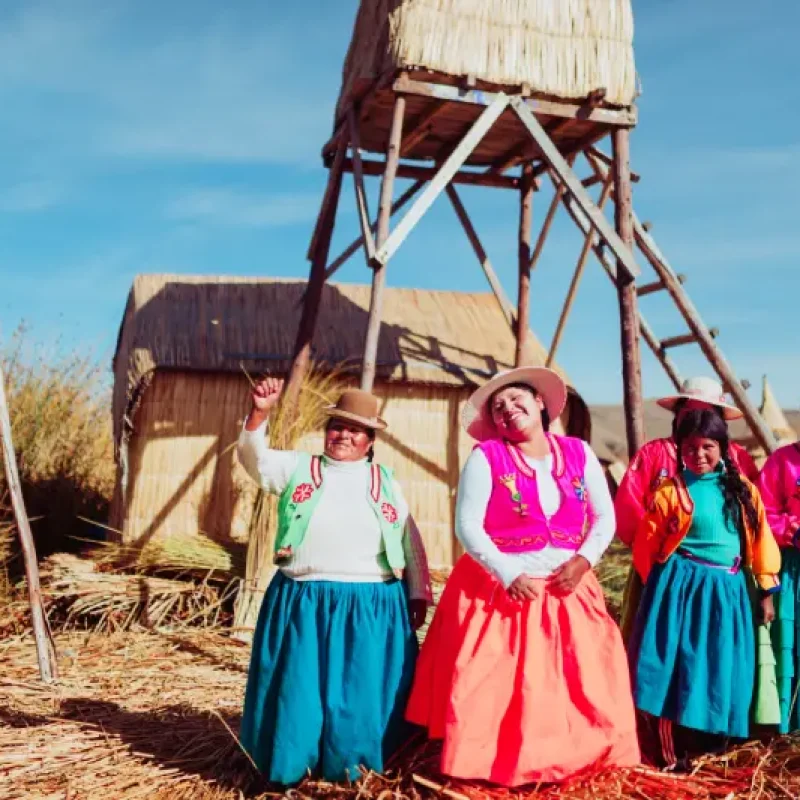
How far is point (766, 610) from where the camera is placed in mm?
4512

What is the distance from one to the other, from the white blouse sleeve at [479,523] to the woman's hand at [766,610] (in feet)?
3.81

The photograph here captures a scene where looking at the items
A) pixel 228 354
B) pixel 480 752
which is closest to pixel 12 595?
pixel 228 354

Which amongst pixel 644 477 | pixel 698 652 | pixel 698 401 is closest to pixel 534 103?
pixel 698 401

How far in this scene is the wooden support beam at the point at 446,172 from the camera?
24.3ft

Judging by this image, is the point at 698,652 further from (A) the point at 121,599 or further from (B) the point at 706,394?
(A) the point at 121,599

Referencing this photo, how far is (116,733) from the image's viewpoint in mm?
5195

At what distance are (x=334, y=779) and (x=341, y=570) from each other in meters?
0.79

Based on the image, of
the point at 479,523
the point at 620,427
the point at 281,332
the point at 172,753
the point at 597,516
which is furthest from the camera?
the point at 620,427

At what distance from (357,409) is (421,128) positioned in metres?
4.30

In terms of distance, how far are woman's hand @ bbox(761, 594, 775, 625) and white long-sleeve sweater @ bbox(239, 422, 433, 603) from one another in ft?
4.49

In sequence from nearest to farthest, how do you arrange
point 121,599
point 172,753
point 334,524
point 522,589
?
point 522,589 < point 334,524 < point 172,753 < point 121,599

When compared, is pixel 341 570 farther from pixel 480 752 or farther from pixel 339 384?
pixel 339 384

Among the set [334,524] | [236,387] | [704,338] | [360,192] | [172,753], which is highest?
[360,192]

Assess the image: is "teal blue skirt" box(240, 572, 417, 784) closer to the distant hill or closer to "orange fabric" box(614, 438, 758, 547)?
"orange fabric" box(614, 438, 758, 547)
